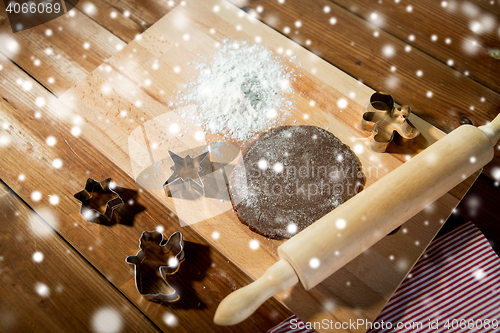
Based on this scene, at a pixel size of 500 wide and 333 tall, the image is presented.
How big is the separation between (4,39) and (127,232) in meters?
0.97

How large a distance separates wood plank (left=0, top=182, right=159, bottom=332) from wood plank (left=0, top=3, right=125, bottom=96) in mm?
525

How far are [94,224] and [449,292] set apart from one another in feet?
3.53

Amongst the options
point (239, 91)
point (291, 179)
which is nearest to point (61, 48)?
point (239, 91)

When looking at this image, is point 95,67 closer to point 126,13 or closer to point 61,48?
point 61,48

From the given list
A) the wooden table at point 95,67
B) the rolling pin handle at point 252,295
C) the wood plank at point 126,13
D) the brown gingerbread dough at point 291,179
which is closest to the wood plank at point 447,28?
the wooden table at point 95,67

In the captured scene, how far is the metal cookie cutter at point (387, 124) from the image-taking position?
1095 millimetres

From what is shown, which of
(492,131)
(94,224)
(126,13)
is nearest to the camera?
(492,131)

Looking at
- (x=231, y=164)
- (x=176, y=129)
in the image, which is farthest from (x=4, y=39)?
(x=231, y=164)

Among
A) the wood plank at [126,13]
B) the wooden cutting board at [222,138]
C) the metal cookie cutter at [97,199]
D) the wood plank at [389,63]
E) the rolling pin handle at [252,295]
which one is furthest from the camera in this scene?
the wood plank at [126,13]

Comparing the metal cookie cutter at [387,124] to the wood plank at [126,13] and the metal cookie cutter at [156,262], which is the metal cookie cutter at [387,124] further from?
the wood plank at [126,13]

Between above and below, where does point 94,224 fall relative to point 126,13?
below

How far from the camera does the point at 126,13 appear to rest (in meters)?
1.45

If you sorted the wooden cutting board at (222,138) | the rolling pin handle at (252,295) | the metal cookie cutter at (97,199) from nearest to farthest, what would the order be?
1. the rolling pin handle at (252,295)
2. the wooden cutting board at (222,138)
3. the metal cookie cutter at (97,199)

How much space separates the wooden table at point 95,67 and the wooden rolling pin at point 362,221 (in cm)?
24
